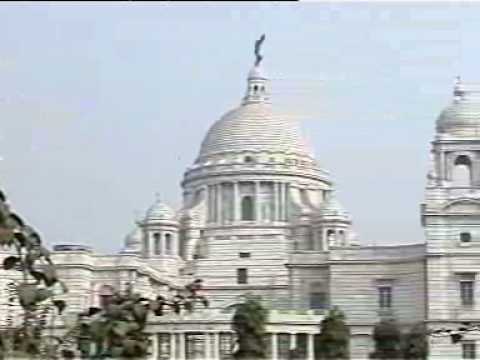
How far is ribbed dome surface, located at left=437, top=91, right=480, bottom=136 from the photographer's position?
157ft

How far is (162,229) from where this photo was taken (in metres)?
55.8

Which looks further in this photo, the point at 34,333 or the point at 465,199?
the point at 465,199

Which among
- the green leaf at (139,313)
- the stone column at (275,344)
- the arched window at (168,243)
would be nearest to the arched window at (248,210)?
the arched window at (168,243)

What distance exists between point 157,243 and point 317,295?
977cm

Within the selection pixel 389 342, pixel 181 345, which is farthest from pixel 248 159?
pixel 389 342

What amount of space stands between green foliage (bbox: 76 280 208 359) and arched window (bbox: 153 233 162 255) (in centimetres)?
4817

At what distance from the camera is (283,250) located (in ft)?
181

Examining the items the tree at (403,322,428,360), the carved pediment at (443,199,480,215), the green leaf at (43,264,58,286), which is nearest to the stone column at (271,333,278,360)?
the carved pediment at (443,199,480,215)

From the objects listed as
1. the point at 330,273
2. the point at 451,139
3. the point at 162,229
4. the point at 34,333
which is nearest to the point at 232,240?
the point at 162,229

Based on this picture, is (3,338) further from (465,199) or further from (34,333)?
(465,199)

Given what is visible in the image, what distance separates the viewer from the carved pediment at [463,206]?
45.3 m

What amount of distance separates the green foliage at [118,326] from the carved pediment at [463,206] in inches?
1523

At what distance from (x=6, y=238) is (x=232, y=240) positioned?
49860mm

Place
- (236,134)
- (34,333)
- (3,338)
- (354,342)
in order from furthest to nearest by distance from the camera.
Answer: (236,134) < (354,342) < (34,333) < (3,338)
